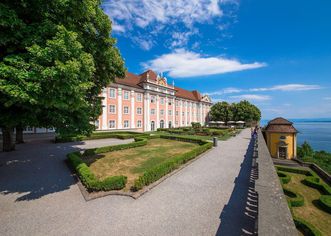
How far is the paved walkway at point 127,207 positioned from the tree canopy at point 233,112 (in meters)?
53.1

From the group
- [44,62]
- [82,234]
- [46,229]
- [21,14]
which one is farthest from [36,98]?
[82,234]

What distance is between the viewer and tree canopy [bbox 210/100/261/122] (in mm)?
58344

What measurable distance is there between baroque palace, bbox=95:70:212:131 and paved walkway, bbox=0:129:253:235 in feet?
73.9

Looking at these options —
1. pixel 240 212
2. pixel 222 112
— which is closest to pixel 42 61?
pixel 240 212

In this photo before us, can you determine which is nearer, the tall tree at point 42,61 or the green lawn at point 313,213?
the tall tree at point 42,61

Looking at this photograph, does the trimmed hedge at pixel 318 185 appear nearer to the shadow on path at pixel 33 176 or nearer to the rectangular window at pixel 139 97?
the shadow on path at pixel 33 176

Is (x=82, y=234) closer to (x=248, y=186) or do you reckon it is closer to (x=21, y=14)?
(x=248, y=186)

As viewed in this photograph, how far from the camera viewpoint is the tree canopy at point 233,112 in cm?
5834

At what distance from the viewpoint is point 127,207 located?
6.21 metres

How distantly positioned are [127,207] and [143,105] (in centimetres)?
3436

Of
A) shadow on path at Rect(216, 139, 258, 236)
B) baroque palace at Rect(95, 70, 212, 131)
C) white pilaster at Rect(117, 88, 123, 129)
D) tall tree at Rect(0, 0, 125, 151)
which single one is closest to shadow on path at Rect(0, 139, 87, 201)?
tall tree at Rect(0, 0, 125, 151)

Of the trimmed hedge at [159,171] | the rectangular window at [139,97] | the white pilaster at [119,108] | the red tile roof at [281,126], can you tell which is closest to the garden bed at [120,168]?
the trimmed hedge at [159,171]

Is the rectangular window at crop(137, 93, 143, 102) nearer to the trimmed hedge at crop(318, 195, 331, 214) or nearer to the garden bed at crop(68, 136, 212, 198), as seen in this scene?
the garden bed at crop(68, 136, 212, 198)

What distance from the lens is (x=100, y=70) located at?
10.3 metres
